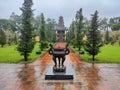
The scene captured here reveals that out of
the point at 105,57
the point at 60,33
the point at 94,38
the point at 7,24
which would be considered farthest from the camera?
the point at 7,24

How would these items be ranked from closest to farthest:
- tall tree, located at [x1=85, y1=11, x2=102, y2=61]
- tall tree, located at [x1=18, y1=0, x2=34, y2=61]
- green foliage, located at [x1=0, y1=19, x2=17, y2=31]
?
tall tree, located at [x1=18, y1=0, x2=34, y2=61]
tall tree, located at [x1=85, y1=11, x2=102, y2=61]
green foliage, located at [x1=0, y1=19, x2=17, y2=31]

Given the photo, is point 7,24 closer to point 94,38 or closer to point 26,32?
point 26,32

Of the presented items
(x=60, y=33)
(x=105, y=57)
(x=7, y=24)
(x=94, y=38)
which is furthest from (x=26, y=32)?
(x=7, y=24)

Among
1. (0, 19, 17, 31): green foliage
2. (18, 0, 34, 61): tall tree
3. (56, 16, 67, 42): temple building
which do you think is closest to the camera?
(18, 0, 34, 61): tall tree

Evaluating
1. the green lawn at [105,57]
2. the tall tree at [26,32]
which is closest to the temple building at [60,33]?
the green lawn at [105,57]

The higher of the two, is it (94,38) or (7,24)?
(7,24)

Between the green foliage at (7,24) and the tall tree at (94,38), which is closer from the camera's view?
the tall tree at (94,38)

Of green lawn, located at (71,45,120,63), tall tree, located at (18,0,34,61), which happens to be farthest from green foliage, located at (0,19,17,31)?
tall tree, located at (18,0,34,61)

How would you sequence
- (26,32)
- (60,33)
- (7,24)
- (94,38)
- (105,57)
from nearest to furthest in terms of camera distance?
(26,32)
(94,38)
(105,57)
(60,33)
(7,24)

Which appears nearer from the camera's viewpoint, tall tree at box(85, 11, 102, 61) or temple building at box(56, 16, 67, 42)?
tall tree at box(85, 11, 102, 61)

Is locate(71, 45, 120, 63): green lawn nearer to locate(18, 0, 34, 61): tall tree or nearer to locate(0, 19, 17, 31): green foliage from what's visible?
locate(18, 0, 34, 61): tall tree

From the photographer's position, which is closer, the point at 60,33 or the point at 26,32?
the point at 26,32

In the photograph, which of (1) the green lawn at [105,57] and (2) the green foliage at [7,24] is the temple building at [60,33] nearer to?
(2) the green foliage at [7,24]

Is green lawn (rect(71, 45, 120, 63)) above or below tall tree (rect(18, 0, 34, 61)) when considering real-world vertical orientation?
below
